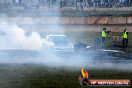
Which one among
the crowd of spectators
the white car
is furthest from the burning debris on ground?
the crowd of spectators

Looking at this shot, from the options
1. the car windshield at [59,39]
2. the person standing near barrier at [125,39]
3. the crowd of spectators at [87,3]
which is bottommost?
the person standing near barrier at [125,39]

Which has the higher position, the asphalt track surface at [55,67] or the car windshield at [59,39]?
the car windshield at [59,39]

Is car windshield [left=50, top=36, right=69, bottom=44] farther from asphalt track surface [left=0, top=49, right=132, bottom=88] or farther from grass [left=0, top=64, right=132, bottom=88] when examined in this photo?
grass [left=0, top=64, right=132, bottom=88]

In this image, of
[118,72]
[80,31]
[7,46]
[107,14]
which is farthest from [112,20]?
[118,72]

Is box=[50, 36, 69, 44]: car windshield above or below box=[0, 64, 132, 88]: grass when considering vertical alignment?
above

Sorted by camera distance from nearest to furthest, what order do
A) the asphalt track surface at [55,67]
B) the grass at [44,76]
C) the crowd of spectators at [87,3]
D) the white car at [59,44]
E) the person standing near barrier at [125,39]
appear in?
the grass at [44,76]
the asphalt track surface at [55,67]
the white car at [59,44]
the person standing near barrier at [125,39]
the crowd of spectators at [87,3]

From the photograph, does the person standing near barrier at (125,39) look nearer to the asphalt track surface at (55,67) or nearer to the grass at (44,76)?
the asphalt track surface at (55,67)

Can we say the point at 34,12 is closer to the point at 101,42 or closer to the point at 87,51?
the point at 101,42

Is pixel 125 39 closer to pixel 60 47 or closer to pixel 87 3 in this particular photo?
pixel 60 47

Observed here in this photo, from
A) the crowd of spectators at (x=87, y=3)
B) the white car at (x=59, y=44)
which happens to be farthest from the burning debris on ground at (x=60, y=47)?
the crowd of spectators at (x=87, y=3)

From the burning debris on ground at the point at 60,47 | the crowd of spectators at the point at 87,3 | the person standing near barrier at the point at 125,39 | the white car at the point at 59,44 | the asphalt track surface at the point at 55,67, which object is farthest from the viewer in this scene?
the crowd of spectators at the point at 87,3

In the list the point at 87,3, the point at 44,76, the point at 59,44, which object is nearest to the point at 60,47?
the point at 59,44

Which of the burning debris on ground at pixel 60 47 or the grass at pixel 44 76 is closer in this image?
the grass at pixel 44 76

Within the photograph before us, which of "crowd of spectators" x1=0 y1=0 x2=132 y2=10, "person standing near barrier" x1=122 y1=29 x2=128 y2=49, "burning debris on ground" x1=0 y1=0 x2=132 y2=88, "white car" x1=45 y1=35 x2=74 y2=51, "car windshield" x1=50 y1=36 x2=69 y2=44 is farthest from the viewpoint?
"crowd of spectators" x1=0 y1=0 x2=132 y2=10
